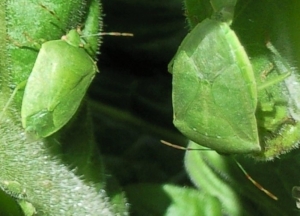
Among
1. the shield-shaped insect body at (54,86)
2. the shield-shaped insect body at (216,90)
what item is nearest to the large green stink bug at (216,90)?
the shield-shaped insect body at (216,90)

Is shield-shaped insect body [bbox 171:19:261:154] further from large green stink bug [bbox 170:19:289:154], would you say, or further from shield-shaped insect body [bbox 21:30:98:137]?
shield-shaped insect body [bbox 21:30:98:137]

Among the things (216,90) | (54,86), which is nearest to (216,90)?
(216,90)

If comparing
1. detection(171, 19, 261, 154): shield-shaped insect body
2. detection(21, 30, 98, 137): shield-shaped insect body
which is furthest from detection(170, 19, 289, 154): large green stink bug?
detection(21, 30, 98, 137): shield-shaped insect body

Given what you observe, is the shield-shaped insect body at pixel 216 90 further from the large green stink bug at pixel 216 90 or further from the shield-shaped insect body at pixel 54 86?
the shield-shaped insect body at pixel 54 86

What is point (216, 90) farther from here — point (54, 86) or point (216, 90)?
point (54, 86)
